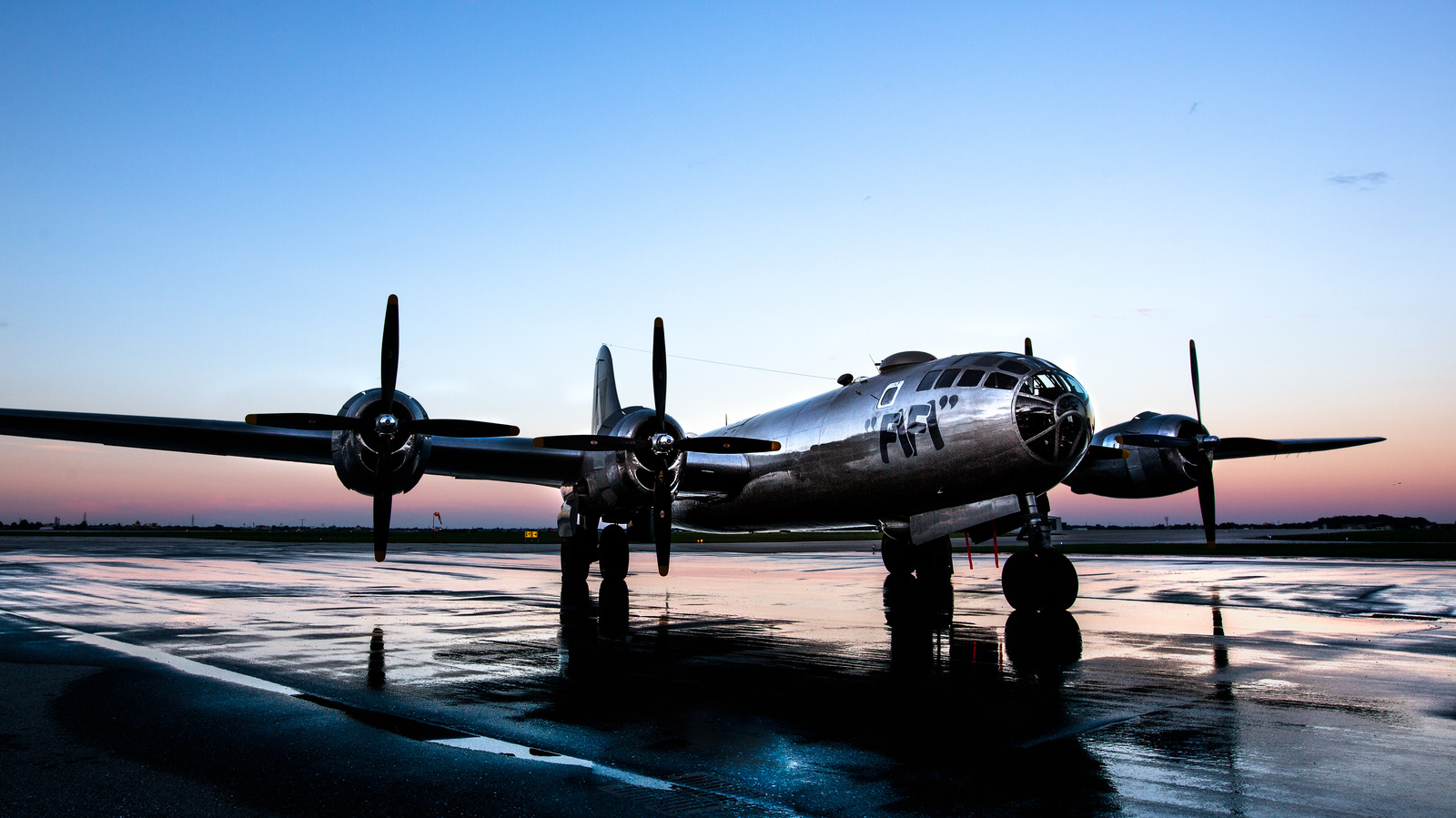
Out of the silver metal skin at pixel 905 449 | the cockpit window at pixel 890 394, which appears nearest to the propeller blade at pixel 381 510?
the silver metal skin at pixel 905 449

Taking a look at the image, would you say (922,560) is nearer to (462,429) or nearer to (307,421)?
(462,429)

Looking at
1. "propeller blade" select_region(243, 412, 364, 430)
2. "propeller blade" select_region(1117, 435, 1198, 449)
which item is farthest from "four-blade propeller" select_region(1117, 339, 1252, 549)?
"propeller blade" select_region(243, 412, 364, 430)

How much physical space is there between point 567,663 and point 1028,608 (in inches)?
333

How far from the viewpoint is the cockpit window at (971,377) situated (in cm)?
1463

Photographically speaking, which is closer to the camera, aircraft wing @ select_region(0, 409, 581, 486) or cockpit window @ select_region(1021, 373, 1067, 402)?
cockpit window @ select_region(1021, 373, 1067, 402)

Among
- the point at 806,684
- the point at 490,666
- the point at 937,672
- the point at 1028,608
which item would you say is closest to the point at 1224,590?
the point at 1028,608

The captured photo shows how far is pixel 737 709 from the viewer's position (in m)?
7.32

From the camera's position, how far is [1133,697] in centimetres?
768

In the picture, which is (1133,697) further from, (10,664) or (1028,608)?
(10,664)

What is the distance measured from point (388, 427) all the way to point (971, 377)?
1020 centimetres

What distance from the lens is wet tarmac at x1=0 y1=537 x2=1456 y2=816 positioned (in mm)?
4992

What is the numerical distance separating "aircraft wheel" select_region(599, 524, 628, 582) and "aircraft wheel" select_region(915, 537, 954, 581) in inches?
279

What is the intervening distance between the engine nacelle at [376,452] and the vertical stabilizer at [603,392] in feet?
42.5

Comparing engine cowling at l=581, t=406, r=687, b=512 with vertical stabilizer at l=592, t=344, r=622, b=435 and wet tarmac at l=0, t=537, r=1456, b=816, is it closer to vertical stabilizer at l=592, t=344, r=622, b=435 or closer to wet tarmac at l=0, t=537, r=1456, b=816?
wet tarmac at l=0, t=537, r=1456, b=816
